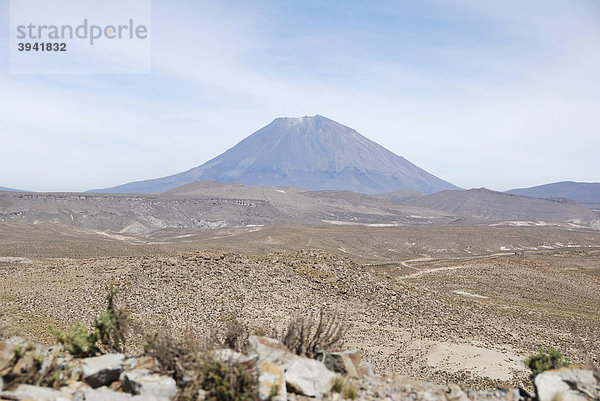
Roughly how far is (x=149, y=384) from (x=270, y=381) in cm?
169

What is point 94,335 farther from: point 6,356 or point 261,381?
point 261,381

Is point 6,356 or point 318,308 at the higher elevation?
point 6,356

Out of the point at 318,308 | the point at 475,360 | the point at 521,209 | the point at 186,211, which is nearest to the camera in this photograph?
the point at 475,360

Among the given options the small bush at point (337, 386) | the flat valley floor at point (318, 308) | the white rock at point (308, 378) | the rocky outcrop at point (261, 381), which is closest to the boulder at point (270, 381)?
the rocky outcrop at point (261, 381)

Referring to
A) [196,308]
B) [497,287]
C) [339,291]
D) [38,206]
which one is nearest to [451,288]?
[497,287]

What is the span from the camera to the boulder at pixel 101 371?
666 centimetres

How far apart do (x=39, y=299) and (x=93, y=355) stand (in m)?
13.0

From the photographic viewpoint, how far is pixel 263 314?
57.8 feet

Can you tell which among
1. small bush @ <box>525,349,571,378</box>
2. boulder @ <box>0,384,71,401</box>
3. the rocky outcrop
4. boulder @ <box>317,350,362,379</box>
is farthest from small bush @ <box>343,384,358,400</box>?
small bush @ <box>525,349,571,378</box>

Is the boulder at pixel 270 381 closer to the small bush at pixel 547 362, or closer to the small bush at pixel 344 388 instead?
the small bush at pixel 344 388

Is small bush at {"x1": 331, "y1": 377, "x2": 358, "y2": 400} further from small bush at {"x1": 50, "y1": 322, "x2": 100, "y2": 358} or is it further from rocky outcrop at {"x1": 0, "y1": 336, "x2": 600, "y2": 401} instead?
small bush at {"x1": 50, "y1": 322, "x2": 100, "y2": 358}

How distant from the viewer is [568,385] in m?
7.16

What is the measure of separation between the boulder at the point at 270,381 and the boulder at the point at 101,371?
2.22m

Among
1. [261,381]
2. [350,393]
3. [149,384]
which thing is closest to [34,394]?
[149,384]
